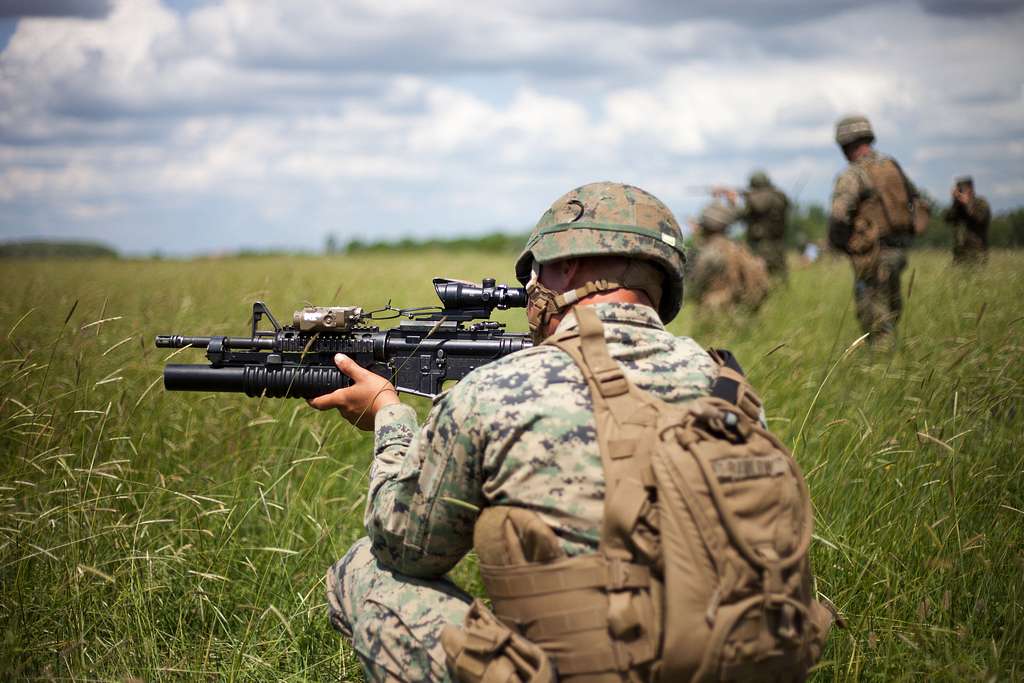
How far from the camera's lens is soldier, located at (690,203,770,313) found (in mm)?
10102

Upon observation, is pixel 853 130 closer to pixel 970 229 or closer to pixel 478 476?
pixel 970 229

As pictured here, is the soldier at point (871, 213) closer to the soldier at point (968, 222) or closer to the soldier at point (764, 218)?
the soldier at point (968, 222)

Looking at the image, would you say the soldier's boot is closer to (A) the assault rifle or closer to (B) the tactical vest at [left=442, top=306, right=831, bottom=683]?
(B) the tactical vest at [left=442, top=306, right=831, bottom=683]

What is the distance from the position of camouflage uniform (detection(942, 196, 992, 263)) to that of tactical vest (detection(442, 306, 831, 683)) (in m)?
5.67

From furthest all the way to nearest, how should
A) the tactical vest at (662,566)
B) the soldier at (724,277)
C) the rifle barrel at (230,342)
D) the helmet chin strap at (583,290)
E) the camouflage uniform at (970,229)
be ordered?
1. the soldier at (724,277)
2. the camouflage uniform at (970,229)
3. the rifle barrel at (230,342)
4. the helmet chin strap at (583,290)
5. the tactical vest at (662,566)

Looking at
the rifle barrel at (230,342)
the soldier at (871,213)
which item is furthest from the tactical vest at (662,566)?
the soldier at (871,213)

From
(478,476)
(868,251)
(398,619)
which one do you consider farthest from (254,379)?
(868,251)

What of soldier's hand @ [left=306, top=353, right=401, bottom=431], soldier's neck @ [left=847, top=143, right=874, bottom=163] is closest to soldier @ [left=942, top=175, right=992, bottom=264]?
soldier's neck @ [left=847, top=143, right=874, bottom=163]

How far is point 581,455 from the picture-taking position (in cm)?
198

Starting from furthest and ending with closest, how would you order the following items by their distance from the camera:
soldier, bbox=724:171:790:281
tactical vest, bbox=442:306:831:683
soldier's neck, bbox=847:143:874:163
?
soldier, bbox=724:171:790:281, soldier's neck, bbox=847:143:874:163, tactical vest, bbox=442:306:831:683

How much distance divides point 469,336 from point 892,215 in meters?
6.07

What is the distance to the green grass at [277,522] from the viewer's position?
2.84 metres

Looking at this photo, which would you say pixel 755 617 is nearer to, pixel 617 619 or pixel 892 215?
pixel 617 619

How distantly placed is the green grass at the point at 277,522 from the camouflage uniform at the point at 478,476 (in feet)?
2.13
